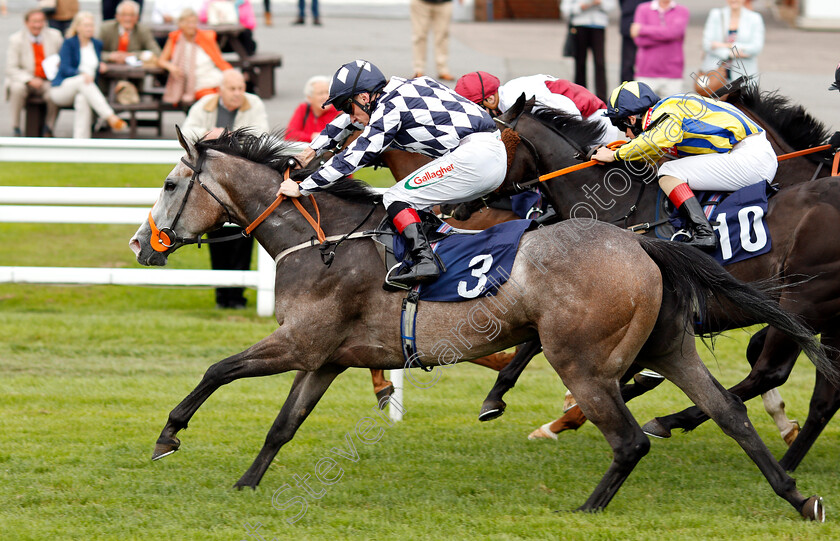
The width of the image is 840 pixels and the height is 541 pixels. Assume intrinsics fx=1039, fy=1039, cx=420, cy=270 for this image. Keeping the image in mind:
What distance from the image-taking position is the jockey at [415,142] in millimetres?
4875

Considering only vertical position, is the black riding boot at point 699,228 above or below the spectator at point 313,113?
below

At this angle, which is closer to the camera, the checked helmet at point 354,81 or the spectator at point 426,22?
the checked helmet at point 354,81

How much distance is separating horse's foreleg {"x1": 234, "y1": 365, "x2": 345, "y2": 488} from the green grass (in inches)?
3.8

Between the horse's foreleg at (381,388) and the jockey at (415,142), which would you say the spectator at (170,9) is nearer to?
the horse's foreleg at (381,388)

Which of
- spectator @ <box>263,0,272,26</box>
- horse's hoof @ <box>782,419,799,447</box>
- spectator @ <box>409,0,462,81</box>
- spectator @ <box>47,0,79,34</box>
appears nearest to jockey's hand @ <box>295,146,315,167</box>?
horse's hoof @ <box>782,419,799,447</box>

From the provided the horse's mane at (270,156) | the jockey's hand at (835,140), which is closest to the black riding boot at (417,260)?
the horse's mane at (270,156)

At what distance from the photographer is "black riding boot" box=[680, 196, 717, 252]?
5.25 m

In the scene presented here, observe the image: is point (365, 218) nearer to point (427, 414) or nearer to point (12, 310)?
point (427, 414)

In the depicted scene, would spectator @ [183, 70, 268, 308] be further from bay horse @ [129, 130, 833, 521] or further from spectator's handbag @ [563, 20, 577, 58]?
spectator's handbag @ [563, 20, 577, 58]

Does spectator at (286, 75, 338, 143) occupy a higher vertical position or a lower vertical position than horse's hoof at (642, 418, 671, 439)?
higher

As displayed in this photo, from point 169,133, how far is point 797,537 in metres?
10.0

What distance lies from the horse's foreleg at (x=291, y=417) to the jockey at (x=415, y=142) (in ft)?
2.42

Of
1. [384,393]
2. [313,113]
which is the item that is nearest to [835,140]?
[384,393]

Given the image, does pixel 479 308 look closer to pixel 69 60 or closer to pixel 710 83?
pixel 710 83
